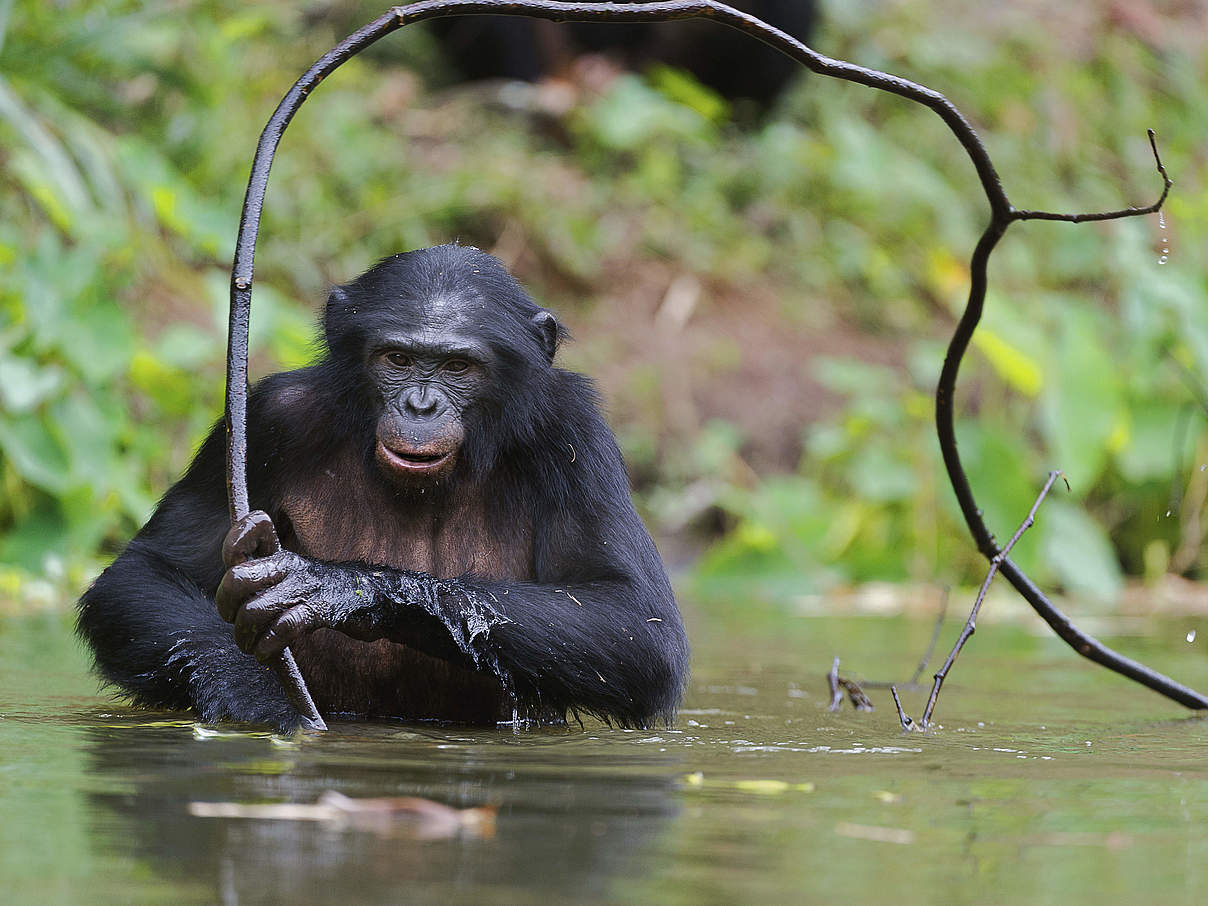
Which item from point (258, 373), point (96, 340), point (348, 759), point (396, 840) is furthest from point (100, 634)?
point (258, 373)

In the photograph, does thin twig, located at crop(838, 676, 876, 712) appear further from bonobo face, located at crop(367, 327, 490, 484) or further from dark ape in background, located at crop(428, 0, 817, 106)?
dark ape in background, located at crop(428, 0, 817, 106)

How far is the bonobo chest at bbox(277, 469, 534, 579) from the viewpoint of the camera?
539 centimetres

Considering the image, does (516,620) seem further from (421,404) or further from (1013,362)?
(1013,362)

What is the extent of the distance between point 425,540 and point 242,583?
1225mm

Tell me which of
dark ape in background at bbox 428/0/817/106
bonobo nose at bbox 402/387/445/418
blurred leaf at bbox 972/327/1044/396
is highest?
dark ape in background at bbox 428/0/817/106

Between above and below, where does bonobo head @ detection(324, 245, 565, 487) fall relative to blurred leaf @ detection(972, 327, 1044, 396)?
below

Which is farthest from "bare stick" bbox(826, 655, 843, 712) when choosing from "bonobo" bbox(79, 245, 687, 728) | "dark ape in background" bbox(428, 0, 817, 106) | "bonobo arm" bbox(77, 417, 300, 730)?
"dark ape in background" bbox(428, 0, 817, 106)

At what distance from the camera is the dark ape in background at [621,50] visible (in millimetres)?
16641

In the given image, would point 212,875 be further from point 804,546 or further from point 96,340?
point 804,546

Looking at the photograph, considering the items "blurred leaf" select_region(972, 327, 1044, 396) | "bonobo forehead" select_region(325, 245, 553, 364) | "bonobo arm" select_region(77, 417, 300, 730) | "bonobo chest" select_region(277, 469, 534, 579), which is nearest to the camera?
"bonobo arm" select_region(77, 417, 300, 730)

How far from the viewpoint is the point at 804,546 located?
39.4ft

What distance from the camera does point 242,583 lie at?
4.22m

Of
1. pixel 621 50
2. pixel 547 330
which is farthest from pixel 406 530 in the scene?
pixel 621 50

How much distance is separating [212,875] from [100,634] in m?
2.84
